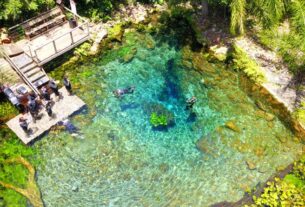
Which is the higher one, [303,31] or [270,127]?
[303,31]

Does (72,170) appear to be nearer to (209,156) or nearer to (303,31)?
(209,156)

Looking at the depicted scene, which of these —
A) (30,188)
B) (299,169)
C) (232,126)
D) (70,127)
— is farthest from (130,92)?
(299,169)

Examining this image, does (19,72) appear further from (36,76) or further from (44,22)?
(44,22)

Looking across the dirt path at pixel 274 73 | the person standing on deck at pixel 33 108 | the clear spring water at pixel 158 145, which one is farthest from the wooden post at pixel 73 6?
the dirt path at pixel 274 73

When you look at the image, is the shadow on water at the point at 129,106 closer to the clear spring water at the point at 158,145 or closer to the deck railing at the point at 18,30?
the clear spring water at the point at 158,145

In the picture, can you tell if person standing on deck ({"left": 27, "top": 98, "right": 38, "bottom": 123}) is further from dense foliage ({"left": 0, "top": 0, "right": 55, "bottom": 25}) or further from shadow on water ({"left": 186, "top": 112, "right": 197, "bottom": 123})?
shadow on water ({"left": 186, "top": 112, "right": 197, "bottom": 123})

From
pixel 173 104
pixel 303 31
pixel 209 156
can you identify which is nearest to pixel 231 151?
pixel 209 156
